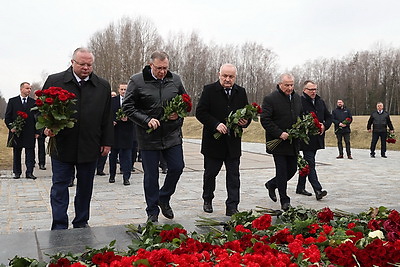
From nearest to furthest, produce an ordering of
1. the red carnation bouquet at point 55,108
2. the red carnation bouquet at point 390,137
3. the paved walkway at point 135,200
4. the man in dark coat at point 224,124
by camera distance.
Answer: the paved walkway at point 135,200 < the red carnation bouquet at point 55,108 < the man in dark coat at point 224,124 < the red carnation bouquet at point 390,137

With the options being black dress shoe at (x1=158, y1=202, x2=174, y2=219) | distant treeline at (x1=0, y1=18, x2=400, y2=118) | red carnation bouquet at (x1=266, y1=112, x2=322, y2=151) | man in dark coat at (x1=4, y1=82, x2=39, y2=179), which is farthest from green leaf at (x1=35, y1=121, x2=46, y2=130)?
distant treeline at (x1=0, y1=18, x2=400, y2=118)

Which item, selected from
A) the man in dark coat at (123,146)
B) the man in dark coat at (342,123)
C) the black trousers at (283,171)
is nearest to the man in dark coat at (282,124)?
the black trousers at (283,171)

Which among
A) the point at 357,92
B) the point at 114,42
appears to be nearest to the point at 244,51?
the point at 357,92

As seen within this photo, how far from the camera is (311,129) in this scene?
6742 mm

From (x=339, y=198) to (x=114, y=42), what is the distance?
40487 millimetres

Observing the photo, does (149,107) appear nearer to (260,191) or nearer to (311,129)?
(311,129)

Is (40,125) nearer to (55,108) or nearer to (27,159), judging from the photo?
(55,108)

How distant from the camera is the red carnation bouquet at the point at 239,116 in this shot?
5.90 meters

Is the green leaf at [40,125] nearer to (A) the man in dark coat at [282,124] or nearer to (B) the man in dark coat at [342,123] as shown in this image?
(A) the man in dark coat at [282,124]

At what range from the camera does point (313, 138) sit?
7.87 metres

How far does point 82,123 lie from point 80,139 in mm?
174

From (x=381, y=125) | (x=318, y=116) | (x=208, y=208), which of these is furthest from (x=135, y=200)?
(x=381, y=125)

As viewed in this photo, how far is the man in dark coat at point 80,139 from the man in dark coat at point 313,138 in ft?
13.3

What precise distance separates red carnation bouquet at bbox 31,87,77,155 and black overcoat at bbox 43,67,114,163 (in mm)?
279
